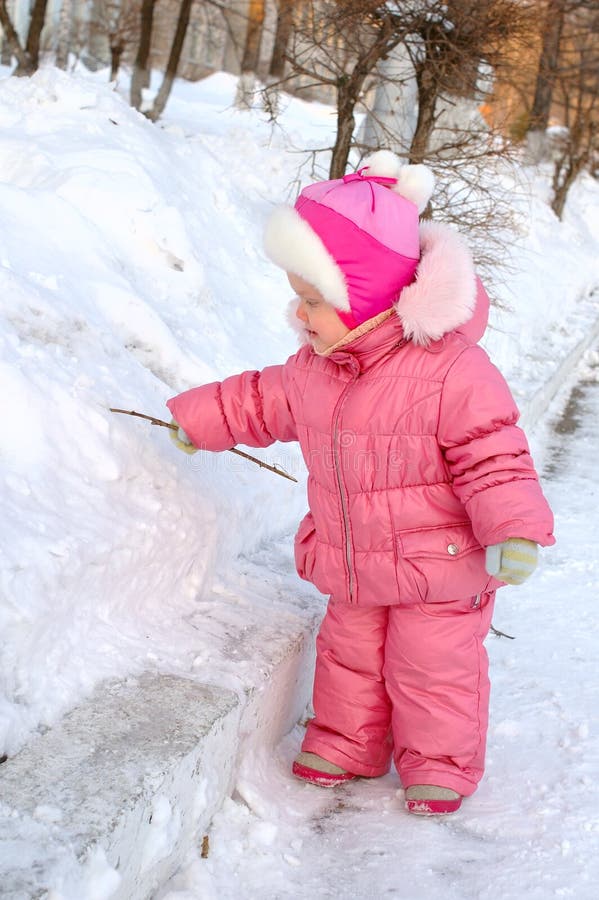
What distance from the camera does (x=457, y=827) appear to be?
221 centimetres

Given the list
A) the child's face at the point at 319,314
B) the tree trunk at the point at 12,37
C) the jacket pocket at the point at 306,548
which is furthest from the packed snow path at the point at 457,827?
the tree trunk at the point at 12,37

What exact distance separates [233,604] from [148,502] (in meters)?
0.36

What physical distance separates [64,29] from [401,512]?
22.1m

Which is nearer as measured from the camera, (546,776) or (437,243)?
(437,243)

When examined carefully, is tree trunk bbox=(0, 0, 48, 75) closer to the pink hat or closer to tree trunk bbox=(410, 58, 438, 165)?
tree trunk bbox=(410, 58, 438, 165)

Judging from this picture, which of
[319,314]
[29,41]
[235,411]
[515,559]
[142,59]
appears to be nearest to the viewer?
[515,559]

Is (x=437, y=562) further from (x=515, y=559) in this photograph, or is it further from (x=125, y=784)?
(x=125, y=784)

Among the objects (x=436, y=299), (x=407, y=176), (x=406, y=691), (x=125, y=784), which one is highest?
(x=407, y=176)

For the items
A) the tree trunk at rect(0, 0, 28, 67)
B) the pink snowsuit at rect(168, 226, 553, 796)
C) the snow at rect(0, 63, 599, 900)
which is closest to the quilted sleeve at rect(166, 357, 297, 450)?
the pink snowsuit at rect(168, 226, 553, 796)

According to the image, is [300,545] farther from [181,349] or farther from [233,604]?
[181,349]

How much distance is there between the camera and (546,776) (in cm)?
238

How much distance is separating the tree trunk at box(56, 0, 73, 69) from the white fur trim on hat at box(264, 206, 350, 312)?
16749 mm

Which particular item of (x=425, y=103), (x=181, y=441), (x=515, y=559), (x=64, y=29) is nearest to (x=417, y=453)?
(x=515, y=559)

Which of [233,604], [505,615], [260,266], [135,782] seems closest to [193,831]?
[135,782]
